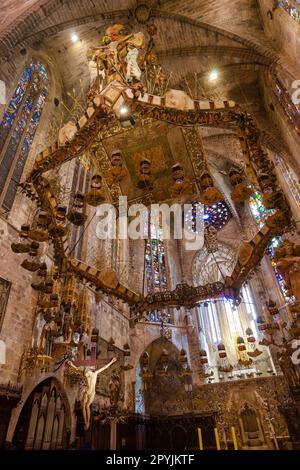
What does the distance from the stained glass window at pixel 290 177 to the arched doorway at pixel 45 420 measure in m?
11.8

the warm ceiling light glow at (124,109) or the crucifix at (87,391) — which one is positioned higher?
the warm ceiling light glow at (124,109)

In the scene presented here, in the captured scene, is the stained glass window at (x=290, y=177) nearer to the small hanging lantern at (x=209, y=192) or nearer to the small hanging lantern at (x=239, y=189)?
the small hanging lantern at (x=239, y=189)

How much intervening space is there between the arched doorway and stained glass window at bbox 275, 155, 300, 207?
11.8 meters

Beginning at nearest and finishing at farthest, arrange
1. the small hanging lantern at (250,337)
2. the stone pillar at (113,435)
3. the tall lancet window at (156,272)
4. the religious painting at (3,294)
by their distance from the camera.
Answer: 1. the religious painting at (3,294)
2. the stone pillar at (113,435)
3. the small hanging lantern at (250,337)
4. the tall lancet window at (156,272)

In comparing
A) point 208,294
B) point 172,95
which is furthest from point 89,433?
point 172,95

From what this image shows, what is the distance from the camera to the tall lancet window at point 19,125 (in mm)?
9117

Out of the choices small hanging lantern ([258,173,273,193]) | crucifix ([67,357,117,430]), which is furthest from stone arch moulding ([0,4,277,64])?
crucifix ([67,357,117,430])

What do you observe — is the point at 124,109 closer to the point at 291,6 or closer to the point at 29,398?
the point at 29,398

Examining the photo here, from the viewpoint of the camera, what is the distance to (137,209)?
34.0 feet

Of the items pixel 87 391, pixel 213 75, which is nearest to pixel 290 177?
pixel 213 75

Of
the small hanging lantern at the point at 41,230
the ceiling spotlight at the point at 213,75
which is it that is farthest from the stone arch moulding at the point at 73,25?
the small hanging lantern at the point at 41,230

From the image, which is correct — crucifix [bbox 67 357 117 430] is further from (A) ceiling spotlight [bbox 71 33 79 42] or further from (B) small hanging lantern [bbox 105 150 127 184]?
(A) ceiling spotlight [bbox 71 33 79 42]

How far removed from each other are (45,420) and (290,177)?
13208 mm

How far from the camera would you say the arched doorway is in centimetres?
712
